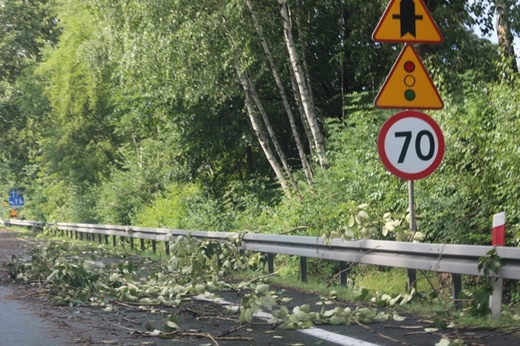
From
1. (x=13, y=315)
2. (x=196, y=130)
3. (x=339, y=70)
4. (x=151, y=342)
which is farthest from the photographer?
(x=196, y=130)

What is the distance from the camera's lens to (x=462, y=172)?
11.7 meters

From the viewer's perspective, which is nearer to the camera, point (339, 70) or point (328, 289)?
point (328, 289)

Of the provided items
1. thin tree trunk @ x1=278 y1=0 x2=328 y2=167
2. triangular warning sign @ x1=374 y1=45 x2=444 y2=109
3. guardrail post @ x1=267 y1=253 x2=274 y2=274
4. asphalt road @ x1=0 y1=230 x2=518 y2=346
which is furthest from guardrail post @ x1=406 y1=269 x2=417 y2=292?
thin tree trunk @ x1=278 y1=0 x2=328 y2=167

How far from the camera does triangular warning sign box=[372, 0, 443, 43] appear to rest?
9.13 m

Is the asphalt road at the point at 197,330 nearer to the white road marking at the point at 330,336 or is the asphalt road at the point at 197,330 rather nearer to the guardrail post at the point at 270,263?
the white road marking at the point at 330,336

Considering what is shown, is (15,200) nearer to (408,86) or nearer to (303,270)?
(303,270)

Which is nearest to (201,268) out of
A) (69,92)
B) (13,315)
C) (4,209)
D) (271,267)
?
(271,267)

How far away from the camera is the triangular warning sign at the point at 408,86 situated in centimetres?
903

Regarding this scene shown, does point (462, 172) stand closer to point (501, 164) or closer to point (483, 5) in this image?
point (501, 164)

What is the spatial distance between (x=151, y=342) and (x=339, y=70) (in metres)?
14.2

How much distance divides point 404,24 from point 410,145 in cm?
132

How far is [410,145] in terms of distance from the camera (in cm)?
900

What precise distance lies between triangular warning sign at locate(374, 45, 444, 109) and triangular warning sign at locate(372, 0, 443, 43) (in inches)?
7.0

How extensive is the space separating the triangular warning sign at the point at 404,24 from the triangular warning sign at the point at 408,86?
0.18m
